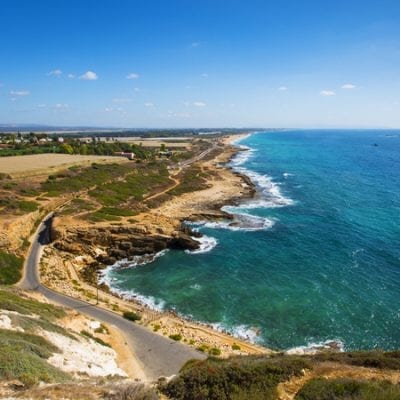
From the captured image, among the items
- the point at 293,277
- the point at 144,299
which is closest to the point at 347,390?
the point at 144,299

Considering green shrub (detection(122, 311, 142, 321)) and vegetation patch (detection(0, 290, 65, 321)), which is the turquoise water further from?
vegetation patch (detection(0, 290, 65, 321))

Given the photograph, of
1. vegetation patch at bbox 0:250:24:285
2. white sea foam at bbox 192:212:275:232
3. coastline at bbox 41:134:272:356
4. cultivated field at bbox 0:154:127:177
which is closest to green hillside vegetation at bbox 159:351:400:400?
coastline at bbox 41:134:272:356

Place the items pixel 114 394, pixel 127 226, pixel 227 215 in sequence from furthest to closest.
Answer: pixel 227 215 < pixel 127 226 < pixel 114 394

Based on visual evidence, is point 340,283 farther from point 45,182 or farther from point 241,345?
point 45,182

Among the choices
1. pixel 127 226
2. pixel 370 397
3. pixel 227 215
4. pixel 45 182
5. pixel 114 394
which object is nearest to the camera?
pixel 370 397

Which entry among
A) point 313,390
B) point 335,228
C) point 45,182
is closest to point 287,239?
point 335,228
